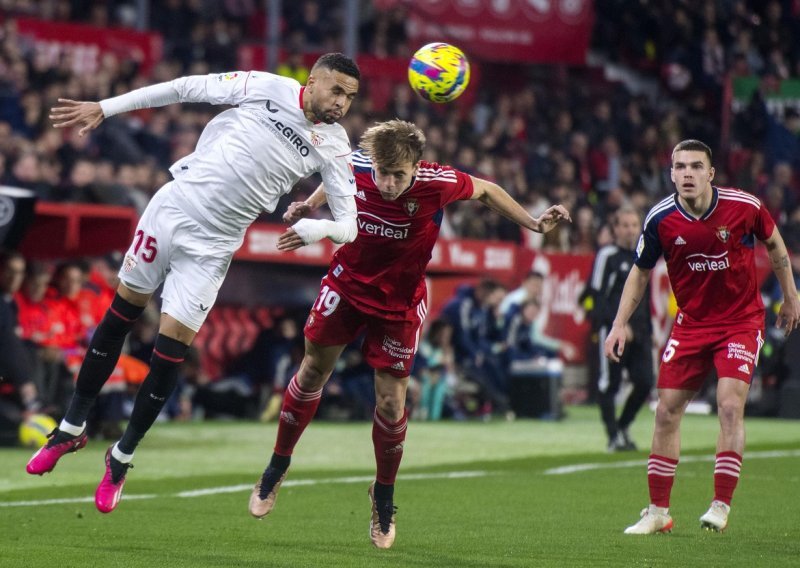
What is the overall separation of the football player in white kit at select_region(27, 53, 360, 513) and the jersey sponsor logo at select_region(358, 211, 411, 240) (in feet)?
1.43

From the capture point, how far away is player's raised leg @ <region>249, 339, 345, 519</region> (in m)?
8.93

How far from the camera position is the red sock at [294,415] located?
909 centimetres

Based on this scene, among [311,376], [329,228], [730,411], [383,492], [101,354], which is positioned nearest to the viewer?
[329,228]

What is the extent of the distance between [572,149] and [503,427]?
9.79 meters

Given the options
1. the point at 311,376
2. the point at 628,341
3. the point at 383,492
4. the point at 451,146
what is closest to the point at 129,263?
the point at 311,376

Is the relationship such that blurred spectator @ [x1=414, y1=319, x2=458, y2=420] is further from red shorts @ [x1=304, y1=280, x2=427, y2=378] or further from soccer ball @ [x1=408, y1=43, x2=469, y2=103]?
red shorts @ [x1=304, y1=280, x2=427, y2=378]

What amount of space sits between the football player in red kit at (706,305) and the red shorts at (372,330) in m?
1.23

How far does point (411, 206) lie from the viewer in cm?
855

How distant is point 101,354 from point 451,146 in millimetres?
15703

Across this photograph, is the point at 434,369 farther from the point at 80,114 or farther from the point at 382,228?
the point at 80,114

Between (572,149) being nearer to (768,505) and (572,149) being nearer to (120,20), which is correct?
(120,20)

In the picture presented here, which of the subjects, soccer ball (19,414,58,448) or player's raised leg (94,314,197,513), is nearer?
player's raised leg (94,314,197,513)

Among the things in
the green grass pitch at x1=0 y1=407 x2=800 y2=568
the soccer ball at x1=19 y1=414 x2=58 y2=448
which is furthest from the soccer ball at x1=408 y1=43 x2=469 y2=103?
the soccer ball at x1=19 y1=414 x2=58 y2=448

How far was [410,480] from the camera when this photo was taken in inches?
480
